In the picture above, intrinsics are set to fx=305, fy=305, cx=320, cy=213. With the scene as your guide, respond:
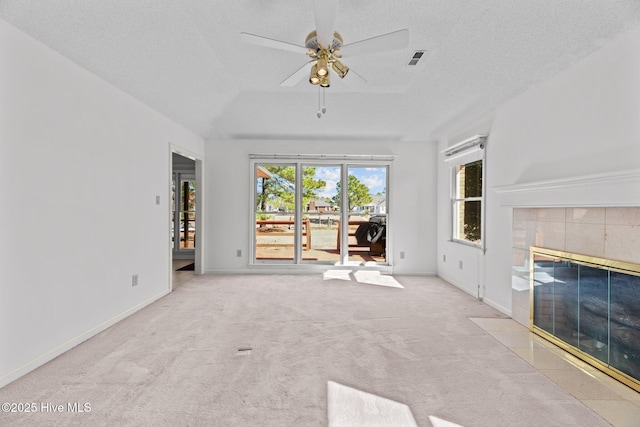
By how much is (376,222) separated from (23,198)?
4721 millimetres

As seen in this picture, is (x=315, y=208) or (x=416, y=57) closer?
(x=416, y=57)

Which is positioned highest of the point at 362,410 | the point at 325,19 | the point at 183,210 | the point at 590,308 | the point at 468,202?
the point at 325,19

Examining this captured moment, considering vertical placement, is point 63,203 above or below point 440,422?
above

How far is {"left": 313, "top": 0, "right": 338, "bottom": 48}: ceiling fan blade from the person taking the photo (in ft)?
5.78

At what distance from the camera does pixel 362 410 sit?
1.78 meters

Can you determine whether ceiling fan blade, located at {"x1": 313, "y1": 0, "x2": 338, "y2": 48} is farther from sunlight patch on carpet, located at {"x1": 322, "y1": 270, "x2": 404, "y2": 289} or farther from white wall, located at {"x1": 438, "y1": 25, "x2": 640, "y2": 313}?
sunlight patch on carpet, located at {"x1": 322, "y1": 270, "x2": 404, "y2": 289}

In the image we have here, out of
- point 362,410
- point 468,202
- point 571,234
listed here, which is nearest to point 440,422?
point 362,410

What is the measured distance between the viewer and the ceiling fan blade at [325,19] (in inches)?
69.4

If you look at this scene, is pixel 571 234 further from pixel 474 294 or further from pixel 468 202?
pixel 468 202

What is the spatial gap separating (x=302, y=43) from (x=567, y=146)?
8.37ft

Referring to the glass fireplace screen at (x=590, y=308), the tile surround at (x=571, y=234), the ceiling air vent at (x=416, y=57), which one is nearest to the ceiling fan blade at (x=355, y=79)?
the ceiling air vent at (x=416, y=57)

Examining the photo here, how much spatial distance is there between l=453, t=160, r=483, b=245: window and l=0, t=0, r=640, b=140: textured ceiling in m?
0.75

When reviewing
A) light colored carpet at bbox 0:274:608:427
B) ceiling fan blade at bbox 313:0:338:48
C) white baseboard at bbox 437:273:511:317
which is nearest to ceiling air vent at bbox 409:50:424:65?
ceiling fan blade at bbox 313:0:338:48

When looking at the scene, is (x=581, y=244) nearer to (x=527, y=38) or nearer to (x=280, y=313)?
(x=527, y=38)
